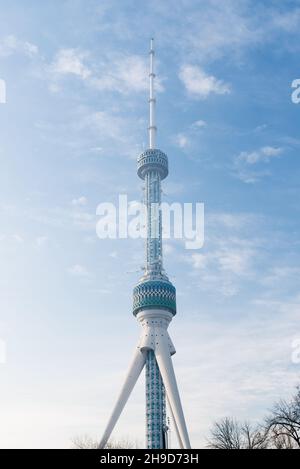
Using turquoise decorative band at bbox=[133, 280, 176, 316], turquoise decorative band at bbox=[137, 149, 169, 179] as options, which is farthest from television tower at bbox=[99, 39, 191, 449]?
turquoise decorative band at bbox=[137, 149, 169, 179]

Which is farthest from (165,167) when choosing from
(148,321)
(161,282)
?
(148,321)

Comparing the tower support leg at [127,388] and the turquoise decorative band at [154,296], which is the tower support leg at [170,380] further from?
the turquoise decorative band at [154,296]

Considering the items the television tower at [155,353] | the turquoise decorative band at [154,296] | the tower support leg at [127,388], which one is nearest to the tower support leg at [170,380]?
the television tower at [155,353]

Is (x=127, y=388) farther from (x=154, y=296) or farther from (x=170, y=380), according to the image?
(x=154, y=296)

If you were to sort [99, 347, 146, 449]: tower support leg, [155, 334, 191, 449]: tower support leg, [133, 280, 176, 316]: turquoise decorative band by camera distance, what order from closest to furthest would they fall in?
[155, 334, 191, 449]: tower support leg
[99, 347, 146, 449]: tower support leg
[133, 280, 176, 316]: turquoise decorative band

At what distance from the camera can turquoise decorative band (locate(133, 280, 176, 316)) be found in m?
109

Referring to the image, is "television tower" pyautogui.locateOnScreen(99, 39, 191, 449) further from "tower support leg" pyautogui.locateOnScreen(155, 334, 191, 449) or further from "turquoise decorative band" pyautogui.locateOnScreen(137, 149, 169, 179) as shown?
"turquoise decorative band" pyautogui.locateOnScreen(137, 149, 169, 179)

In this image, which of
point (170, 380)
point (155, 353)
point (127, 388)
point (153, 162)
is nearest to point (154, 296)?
point (155, 353)

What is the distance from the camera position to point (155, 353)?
106500mm

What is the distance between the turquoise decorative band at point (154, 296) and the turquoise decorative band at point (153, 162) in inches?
1137

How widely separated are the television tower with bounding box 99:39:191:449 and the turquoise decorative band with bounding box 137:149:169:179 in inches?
447

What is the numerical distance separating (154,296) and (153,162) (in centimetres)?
3350
